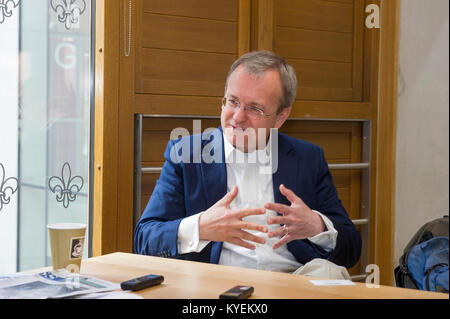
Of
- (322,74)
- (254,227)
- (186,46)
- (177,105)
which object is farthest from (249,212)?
(322,74)

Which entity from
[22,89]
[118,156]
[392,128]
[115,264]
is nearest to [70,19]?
[22,89]

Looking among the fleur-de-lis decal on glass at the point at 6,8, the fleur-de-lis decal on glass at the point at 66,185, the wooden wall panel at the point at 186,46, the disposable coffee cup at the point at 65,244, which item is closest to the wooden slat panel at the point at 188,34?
the wooden wall panel at the point at 186,46

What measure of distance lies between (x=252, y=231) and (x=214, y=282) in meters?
0.63

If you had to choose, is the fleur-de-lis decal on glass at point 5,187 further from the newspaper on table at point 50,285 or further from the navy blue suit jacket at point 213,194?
the newspaper on table at point 50,285

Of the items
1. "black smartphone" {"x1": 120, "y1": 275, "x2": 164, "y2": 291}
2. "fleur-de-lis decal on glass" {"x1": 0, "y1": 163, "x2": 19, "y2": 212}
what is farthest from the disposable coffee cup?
"fleur-de-lis decal on glass" {"x1": 0, "y1": 163, "x2": 19, "y2": 212}

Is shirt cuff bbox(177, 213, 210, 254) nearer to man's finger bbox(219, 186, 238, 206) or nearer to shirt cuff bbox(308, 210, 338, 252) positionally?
man's finger bbox(219, 186, 238, 206)

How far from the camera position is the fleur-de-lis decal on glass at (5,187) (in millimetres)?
2021

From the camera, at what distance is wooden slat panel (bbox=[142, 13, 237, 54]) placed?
7.47ft

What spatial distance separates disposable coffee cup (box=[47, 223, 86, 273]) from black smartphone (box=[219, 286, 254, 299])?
335 mm

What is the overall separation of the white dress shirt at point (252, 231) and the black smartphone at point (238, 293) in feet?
1.48

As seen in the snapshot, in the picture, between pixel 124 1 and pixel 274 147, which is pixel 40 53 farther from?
pixel 274 147

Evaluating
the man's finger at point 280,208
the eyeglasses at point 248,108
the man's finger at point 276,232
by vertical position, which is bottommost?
the man's finger at point 276,232

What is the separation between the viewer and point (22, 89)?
2.07m

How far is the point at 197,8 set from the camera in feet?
7.78
